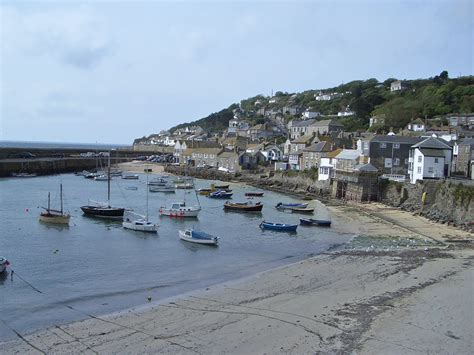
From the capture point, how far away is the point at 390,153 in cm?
5347

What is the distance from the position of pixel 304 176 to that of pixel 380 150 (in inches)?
476

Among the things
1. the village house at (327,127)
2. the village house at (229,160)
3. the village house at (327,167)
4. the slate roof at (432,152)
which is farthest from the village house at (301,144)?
the slate roof at (432,152)

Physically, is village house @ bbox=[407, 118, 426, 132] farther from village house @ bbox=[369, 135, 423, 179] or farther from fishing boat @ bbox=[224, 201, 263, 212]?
fishing boat @ bbox=[224, 201, 263, 212]

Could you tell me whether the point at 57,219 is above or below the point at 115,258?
above

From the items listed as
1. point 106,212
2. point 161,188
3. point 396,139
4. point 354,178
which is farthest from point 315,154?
point 106,212

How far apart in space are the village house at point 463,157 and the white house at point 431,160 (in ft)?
17.2

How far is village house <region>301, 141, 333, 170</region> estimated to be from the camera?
2516 inches

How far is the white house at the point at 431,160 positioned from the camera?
145 ft

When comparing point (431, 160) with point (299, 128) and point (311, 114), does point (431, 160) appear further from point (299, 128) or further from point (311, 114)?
point (311, 114)

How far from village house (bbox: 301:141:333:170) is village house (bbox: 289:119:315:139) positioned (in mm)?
33318

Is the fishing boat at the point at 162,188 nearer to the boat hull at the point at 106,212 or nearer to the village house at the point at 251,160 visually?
the village house at the point at 251,160

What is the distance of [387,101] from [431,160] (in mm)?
66048

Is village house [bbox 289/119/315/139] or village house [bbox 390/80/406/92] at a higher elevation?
village house [bbox 390/80/406/92]

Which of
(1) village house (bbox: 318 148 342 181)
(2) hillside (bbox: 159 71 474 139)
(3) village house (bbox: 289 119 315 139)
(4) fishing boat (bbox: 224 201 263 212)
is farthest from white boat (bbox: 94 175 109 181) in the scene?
(2) hillside (bbox: 159 71 474 139)
